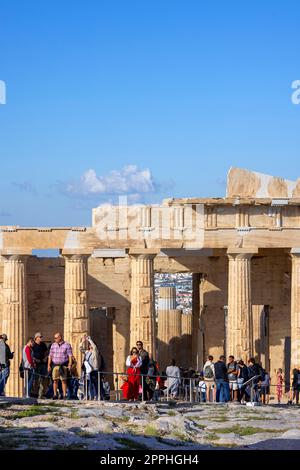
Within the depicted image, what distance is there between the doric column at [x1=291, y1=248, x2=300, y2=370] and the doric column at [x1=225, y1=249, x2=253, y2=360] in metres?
1.48

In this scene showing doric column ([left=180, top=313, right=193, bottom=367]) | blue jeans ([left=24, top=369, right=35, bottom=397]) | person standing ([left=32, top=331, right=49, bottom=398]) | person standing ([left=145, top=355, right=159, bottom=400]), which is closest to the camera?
blue jeans ([left=24, top=369, right=35, bottom=397])

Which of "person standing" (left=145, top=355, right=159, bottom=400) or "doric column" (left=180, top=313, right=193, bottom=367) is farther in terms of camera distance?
"doric column" (left=180, top=313, right=193, bottom=367)

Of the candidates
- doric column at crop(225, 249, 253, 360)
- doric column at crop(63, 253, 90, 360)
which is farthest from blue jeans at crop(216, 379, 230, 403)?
doric column at crop(63, 253, 90, 360)

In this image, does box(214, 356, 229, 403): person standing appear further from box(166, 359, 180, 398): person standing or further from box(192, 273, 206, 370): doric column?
box(192, 273, 206, 370): doric column

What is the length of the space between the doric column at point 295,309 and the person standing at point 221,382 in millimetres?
8500

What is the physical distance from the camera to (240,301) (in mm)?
47344

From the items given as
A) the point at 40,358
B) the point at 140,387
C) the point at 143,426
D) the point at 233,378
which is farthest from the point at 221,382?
the point at 143,426

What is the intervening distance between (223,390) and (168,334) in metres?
20.0

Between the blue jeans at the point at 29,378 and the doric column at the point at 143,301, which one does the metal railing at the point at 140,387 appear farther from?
the doric column at the point at 143,301

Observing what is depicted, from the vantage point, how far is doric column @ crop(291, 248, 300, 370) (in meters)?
47.6

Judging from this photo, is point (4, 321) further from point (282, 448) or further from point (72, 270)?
point (282, 448)
